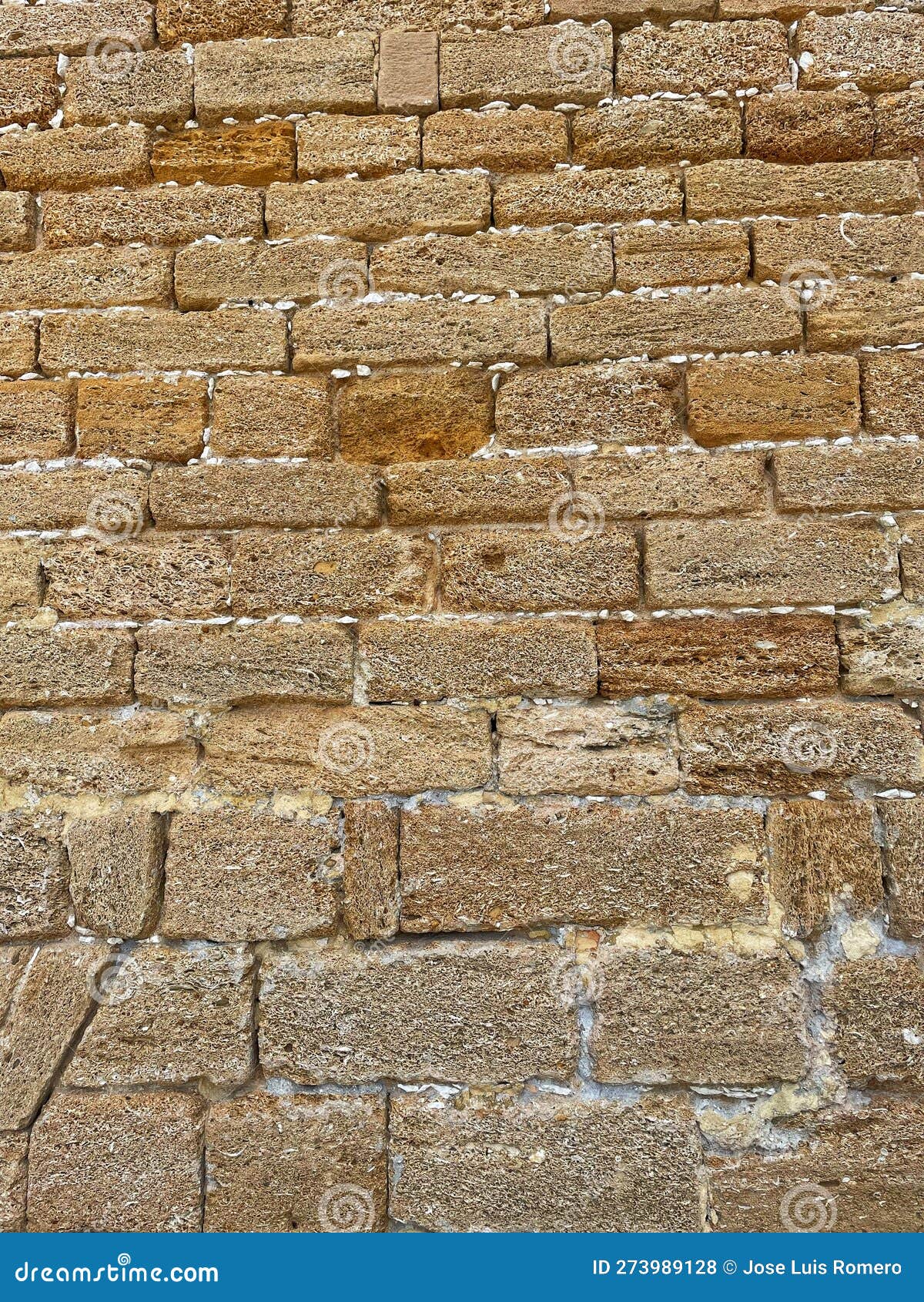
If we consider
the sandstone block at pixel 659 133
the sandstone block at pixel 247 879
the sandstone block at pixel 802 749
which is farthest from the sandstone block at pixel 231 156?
the sandstone block at pixel 802 749

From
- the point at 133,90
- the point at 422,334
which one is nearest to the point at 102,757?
the point at 422,334

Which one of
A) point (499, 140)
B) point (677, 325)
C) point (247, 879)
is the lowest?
point (247, 879)

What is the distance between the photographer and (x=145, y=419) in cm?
223

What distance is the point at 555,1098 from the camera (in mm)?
1891

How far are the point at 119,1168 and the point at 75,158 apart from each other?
2564 mm

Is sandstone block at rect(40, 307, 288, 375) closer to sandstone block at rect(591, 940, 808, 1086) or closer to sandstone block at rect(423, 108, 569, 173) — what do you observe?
sandstone block at rect(423, 108, 569, 173)

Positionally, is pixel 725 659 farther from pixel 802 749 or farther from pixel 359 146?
pixel 359 146

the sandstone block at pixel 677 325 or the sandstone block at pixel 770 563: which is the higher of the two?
the sandstone block at pixel 677 325

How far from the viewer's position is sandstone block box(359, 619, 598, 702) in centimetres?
204

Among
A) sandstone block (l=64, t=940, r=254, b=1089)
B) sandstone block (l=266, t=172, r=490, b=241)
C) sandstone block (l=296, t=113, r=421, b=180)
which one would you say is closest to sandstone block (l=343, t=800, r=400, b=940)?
sandstone block (l=64, t=940, r=254, b=1089)

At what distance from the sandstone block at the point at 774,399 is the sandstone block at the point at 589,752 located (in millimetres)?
735

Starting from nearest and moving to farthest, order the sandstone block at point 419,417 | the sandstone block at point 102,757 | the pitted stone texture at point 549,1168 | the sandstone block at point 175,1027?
the pitted stone texture at point 549,1168 < the sandstone block at point 175,1027 < the sandstone block at point 102,757 < the sandstone block at point 419,417

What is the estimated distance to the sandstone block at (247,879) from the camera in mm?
1989

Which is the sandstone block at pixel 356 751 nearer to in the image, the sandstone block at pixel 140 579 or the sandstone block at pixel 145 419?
the sandstone block at pixel 140 579
